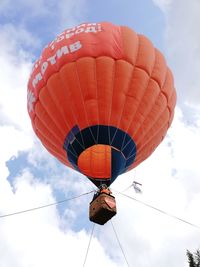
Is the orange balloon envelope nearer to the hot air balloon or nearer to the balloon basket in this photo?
the hot air balloon

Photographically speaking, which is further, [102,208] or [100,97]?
[100,97]

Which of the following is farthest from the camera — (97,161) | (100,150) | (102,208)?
(97,161)

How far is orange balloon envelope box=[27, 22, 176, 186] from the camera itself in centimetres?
1448

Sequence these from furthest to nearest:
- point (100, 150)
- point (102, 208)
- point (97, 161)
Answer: point (97, 161)
point (100, 150)
point (102, 208)

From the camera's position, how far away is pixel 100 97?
14539mm

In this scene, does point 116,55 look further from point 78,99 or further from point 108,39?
point 78,99

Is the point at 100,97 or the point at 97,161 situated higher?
the point at 100,97

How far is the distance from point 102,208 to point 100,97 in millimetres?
3879

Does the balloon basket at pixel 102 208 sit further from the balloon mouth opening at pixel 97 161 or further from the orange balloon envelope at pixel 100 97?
the balloon mouth opening at pixel 97 161

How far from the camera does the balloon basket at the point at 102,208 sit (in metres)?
12.9

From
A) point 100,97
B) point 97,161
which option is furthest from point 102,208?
point 100,97

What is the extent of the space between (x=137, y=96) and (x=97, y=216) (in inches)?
174

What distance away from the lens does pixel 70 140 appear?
48.5 ft

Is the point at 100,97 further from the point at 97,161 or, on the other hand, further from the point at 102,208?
the point at 102,208
